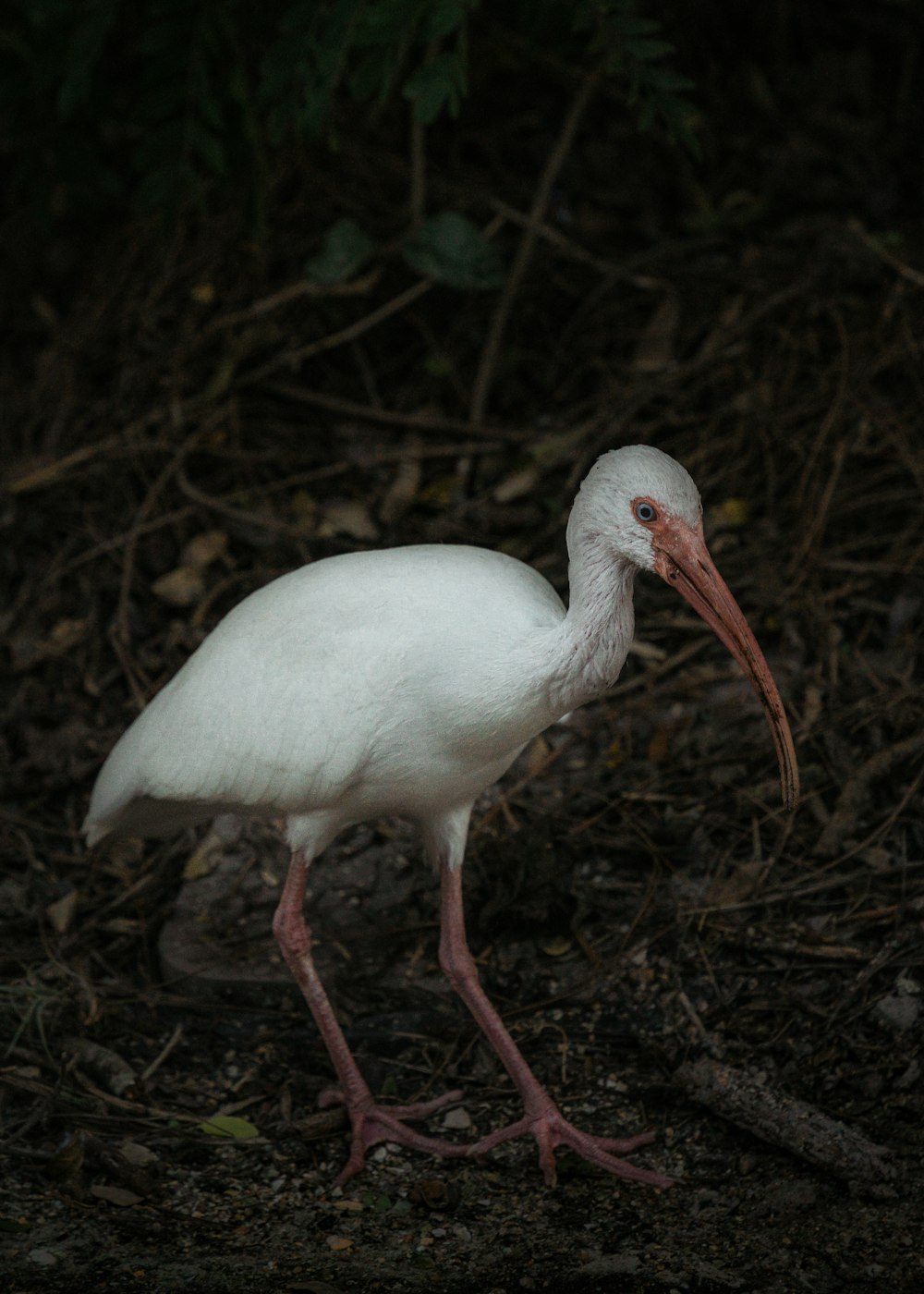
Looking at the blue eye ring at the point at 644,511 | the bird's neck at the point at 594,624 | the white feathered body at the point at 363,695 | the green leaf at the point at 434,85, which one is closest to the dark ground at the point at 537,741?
the white feathered body at the point at 363,695

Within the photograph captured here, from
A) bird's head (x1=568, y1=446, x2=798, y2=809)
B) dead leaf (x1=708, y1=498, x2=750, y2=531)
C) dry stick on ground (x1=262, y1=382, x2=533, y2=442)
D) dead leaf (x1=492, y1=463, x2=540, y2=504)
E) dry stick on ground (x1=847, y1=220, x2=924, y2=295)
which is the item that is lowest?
dead leaf (x1=708, y1=498, x2=750, y2=531)

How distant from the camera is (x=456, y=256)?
5992 millimetres

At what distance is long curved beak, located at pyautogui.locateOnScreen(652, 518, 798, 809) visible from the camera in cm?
320

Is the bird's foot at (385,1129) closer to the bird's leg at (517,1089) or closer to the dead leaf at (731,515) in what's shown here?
the bird's leg at (517,1089)

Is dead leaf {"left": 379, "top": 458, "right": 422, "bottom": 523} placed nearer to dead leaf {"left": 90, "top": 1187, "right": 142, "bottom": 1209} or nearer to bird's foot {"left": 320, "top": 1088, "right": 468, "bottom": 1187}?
bird's foot {"left": 320, "top": 1088, "right": 468, "bottom": 1187}

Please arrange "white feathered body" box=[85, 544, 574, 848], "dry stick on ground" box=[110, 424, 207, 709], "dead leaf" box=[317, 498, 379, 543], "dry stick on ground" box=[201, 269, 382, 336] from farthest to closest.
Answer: "dry stick on ground" box=[201, 269, 382, 336] → "dead leaf" box=[317, 498, 379, 543] → "dry stick on ground" box=[110, 424, 207, 709] → "white feathered body" box=[85, 544, 574, 848]

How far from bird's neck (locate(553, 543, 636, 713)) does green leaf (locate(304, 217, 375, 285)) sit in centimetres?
302

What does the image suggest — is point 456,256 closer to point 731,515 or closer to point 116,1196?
point 731,515

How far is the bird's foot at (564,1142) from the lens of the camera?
3535mm

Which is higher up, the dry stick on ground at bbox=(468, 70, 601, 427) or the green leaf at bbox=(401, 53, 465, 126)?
the green leaf at bbox=(401, 53, 465, 126)

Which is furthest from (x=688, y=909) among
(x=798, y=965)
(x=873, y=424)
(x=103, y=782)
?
(x=873, y=424)

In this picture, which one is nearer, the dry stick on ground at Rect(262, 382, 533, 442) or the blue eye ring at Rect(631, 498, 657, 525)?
the blue eye ring at Rect(631, 498, 657, 525)

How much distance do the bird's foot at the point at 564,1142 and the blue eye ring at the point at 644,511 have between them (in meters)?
1.53

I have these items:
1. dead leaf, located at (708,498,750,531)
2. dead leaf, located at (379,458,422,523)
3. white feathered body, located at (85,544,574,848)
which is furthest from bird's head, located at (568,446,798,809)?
dead leaf, located at (379,458,422,523)
